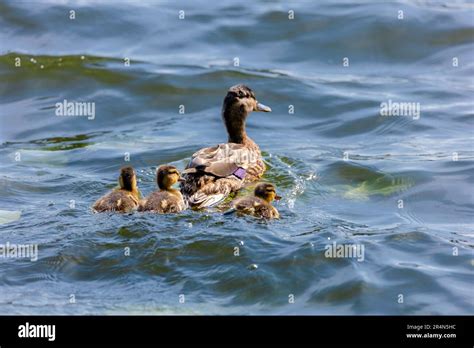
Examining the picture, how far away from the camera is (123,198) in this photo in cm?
995

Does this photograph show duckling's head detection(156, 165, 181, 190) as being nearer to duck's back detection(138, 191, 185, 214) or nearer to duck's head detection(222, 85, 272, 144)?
duck's back detection(138, 191, 185, 214)

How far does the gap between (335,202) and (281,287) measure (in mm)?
2803

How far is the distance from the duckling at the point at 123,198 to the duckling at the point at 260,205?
1.05m

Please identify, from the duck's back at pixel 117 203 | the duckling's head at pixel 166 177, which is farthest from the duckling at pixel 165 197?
the duck's back at pixel 117 203

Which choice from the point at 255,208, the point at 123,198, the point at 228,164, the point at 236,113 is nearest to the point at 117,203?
the point at 123,198

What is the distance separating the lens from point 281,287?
27.9 feet

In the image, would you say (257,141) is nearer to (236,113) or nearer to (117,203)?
(236,113)

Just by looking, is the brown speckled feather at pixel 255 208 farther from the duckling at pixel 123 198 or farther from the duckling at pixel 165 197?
the duckling at pixel 123 198

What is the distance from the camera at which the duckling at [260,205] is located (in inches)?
388

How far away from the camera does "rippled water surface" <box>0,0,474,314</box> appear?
28.1ft

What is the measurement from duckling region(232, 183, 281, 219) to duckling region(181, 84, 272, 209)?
0.80m

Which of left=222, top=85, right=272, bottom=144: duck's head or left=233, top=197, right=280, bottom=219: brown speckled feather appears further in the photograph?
left=222, top=85, right=272, bottom=144: duck's head

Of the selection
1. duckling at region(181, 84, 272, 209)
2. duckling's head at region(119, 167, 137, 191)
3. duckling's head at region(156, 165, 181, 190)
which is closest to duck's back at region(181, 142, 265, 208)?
duckling at region(181, 84, 272, 209)
